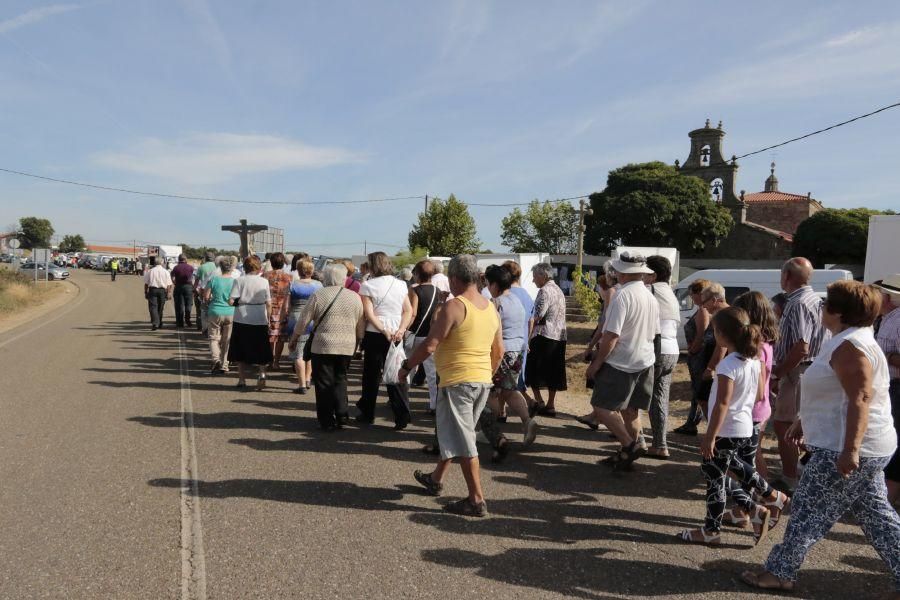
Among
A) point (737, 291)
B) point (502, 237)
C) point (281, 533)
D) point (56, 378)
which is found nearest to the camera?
point (281, 533)

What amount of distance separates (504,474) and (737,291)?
10.5 m

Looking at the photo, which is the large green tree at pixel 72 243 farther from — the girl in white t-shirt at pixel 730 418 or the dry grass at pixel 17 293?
the girl in white t-shirt at pixel 730 418

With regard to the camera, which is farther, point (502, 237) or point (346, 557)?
point (502, 237)

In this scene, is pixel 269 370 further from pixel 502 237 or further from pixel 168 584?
pixel 502 237

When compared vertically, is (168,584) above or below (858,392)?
below

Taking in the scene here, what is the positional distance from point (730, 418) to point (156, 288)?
1446 centimetres

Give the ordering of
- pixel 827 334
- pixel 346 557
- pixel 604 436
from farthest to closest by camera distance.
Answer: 1. pixel 604 436
2. pixel 827 334
3. pixel 346 557

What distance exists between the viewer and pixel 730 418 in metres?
3.92

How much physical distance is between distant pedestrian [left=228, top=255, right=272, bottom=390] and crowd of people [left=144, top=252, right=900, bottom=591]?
0.02m

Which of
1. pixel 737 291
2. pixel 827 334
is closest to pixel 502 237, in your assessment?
pixel 737 291

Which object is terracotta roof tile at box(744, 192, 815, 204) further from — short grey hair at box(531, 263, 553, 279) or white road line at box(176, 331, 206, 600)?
white road line at box(176, 331, 206, 600)

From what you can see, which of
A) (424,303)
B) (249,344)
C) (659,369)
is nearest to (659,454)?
(659,369)

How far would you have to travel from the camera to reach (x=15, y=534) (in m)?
3.77

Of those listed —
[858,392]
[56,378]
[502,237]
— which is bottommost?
[56,378]
